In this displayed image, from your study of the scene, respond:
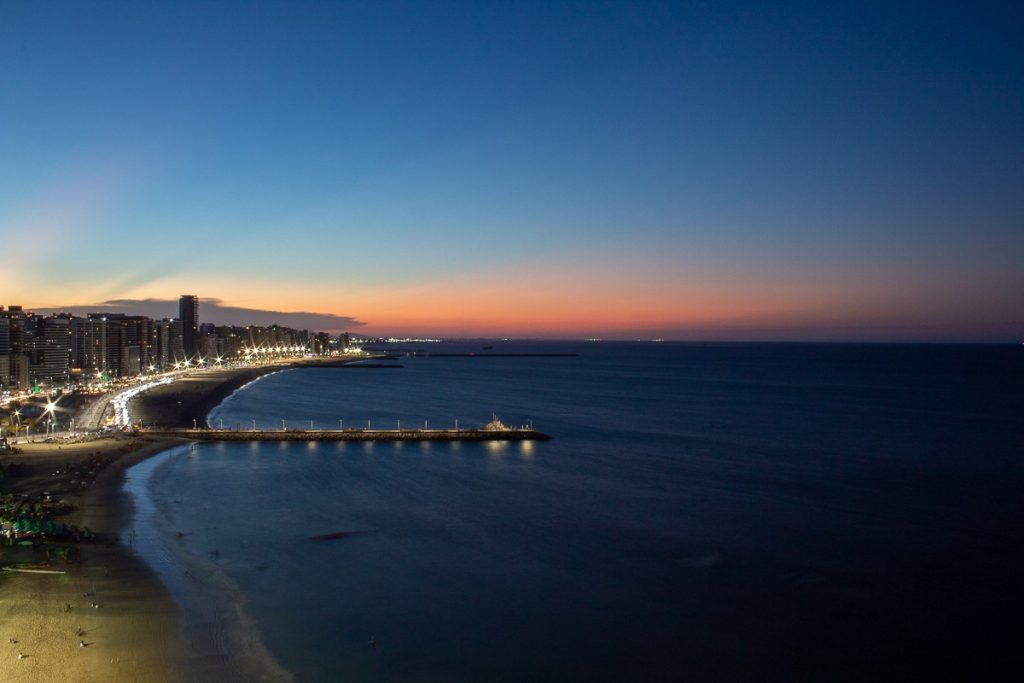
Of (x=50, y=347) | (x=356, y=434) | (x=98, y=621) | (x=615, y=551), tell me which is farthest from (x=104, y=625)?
(x=50, y=347)

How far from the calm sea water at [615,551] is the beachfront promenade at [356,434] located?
6.41 ft

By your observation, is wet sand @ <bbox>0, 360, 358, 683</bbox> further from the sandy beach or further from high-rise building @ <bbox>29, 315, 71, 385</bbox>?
high-rise building @ <bbox>29, 315, 71, 385</bbox>

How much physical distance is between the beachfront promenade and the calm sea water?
1955mm

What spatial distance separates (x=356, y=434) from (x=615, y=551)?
28309 mm

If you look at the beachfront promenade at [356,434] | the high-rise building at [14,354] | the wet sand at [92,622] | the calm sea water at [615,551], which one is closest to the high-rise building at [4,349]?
the high-rise building at [14,354]

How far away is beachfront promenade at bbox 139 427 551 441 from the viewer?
153 feet

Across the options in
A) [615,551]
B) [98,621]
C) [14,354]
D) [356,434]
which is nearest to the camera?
[98,621]

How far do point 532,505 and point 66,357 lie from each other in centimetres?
13172

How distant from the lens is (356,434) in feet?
160

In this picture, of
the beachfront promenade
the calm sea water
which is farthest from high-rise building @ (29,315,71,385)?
the calm sea water

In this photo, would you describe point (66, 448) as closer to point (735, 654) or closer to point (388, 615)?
point (388, 615)

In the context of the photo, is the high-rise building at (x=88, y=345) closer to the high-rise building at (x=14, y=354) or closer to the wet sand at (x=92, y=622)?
the high-rise building at (x=14, y=354)

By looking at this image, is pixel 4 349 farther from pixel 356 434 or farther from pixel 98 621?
pixel 98 621

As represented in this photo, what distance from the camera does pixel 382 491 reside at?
3300 cm
